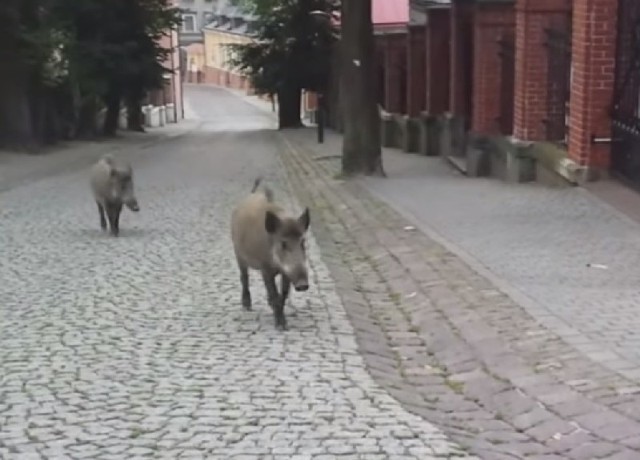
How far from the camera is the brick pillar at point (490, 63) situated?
1991cm

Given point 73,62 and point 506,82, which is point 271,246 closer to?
point 506,82

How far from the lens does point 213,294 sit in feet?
31.6

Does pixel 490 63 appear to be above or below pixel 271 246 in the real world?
above

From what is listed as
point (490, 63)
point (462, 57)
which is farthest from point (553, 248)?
point (462, 57)

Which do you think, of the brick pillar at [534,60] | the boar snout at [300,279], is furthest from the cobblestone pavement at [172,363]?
the brick pillar at [534,60]

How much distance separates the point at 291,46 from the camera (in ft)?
146

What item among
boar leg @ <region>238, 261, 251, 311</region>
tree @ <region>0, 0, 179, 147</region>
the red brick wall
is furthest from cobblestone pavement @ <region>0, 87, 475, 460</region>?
the red brick wall

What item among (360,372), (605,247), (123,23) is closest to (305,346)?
(360,372)

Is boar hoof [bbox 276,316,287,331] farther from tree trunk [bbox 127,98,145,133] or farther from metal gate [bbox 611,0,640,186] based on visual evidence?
tree trunk [bbox 127,98,145,133]

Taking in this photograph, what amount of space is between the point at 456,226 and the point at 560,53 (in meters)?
5.00

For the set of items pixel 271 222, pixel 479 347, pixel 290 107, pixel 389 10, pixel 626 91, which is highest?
pixel 389 10

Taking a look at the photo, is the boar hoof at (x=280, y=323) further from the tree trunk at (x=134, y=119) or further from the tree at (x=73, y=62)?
the tree trunk at (x=134, y=119)

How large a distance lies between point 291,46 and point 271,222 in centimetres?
3732

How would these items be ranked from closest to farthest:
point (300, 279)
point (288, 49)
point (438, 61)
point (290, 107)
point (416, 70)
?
point (300, 279), point (438, 61), point (416, 70), point (288, 49), point (290, 107)
